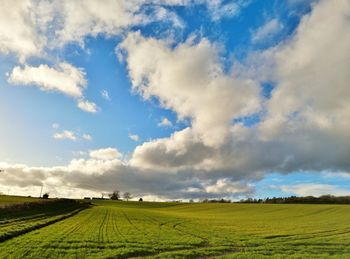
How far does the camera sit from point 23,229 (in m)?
37.7

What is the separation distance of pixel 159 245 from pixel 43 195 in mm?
166310

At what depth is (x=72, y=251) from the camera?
25.2 meters

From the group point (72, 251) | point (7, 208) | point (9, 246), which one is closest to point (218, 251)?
point (72, 251)

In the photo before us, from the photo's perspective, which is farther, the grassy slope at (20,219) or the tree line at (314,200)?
the tree line at (314,200)

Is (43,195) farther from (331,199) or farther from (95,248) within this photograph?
(95,248)

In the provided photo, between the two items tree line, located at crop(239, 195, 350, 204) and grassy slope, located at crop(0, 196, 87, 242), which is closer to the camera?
grassy slope, located at crop(0, 196, 87, 242)

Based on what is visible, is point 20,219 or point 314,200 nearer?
point 20,219

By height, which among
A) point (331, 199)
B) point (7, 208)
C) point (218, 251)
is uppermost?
point (331, 199)

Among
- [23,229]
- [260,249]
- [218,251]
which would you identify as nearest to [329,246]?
[260,249]

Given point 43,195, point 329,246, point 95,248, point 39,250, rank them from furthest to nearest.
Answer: point 43,195
point 329,246
point 95,248
point 39,250

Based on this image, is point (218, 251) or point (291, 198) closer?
point (218, 251)

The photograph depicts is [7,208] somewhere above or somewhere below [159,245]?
above

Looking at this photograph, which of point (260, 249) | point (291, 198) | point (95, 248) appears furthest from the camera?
point (291, 198)

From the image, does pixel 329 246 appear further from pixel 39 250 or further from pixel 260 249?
pixel 39 250
